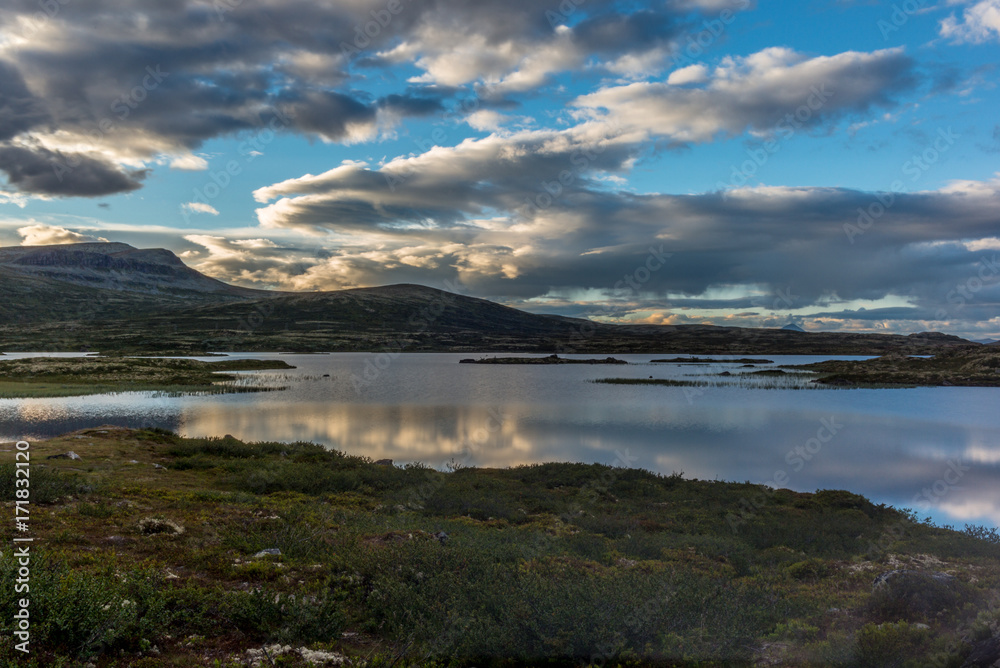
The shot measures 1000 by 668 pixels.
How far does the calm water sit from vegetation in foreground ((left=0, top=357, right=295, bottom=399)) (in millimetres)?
5542

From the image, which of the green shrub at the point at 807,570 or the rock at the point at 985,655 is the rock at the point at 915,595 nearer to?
the rock at the point at 985,655

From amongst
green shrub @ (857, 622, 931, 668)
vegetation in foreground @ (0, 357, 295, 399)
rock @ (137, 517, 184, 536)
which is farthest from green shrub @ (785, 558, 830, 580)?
vegetation in foreground @ (0, 357, 295, 399)

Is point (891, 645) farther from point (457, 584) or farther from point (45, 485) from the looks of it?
point (45, 485)

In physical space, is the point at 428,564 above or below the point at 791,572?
above

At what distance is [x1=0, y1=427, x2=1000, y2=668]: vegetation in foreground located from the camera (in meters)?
7.68

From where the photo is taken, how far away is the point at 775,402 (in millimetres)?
64000

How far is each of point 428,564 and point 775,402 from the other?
6437cm

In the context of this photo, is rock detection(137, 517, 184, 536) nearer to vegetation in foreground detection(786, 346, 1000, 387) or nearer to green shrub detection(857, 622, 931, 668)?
green shrub detection(857, 622, 931, 668)

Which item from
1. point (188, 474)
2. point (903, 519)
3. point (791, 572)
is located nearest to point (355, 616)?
point (791, 572)

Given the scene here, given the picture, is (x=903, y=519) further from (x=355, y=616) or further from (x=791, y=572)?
(x=355, y=616)

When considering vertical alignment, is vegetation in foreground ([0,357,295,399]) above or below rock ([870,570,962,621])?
below

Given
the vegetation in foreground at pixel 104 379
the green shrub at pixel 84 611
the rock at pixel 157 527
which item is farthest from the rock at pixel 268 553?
the vegetation in foreground at pixel 104 379

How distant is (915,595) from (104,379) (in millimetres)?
84359

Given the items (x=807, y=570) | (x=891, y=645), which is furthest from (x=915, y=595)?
(x=807, y=570)
